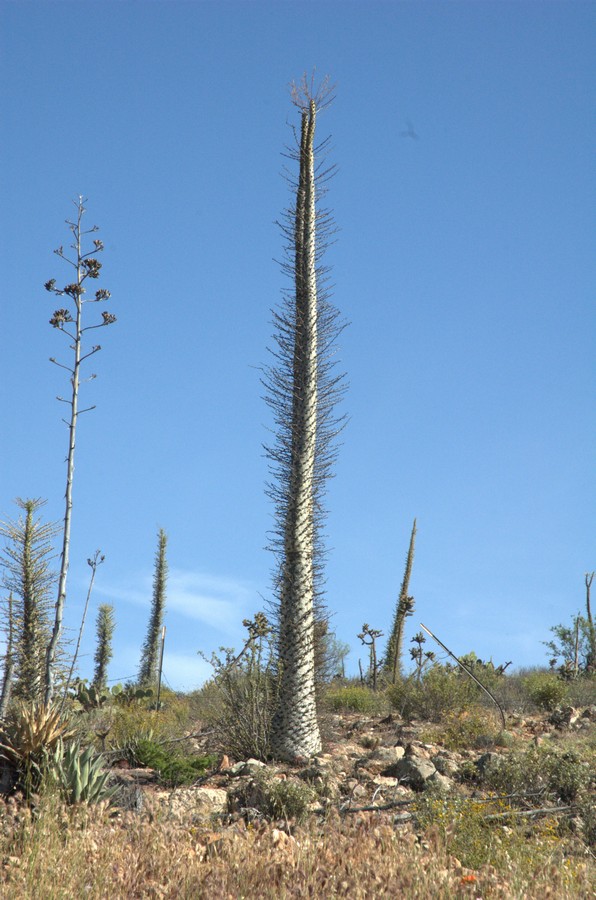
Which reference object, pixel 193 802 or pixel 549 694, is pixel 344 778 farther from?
pixel 549 694

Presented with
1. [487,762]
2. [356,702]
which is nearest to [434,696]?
[356,702]

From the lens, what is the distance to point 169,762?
8.56 meters

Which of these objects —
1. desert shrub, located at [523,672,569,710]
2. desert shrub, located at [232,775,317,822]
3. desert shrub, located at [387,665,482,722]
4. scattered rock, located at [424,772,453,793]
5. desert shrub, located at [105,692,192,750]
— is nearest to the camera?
desert shrub, located at [232,775,317,822]

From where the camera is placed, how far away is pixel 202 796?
772 centimetres

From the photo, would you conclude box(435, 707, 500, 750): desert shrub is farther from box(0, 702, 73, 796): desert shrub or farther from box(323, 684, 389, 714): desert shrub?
box(0, 702, 73, 796): desert shrub

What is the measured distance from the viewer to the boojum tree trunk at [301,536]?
408 inches

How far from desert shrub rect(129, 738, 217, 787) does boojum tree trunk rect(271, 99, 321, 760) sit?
1.41 metres

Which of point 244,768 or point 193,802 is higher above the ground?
point 244,768

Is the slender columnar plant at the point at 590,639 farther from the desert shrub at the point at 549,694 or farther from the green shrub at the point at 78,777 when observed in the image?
the green shrub at the point at 78,777

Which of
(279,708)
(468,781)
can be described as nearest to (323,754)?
(279,708)

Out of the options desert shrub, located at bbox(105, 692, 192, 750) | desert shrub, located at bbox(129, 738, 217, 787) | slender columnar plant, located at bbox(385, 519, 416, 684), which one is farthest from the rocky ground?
slender columnar plant, located at bbox(385, 519, 416, 684)

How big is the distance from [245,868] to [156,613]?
64.8 ft

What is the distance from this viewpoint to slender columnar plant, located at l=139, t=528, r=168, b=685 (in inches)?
925

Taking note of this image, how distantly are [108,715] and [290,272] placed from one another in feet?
25.3
